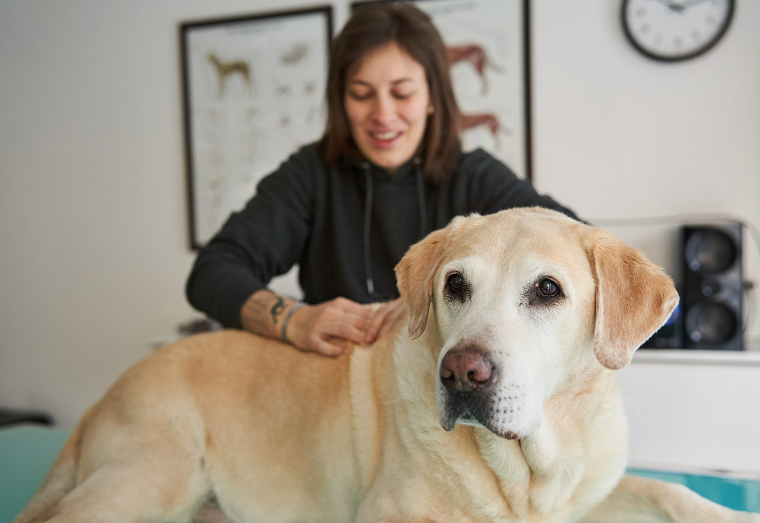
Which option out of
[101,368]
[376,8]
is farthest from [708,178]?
[101,368]

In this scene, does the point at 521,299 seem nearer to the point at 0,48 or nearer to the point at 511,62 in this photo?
the point at 511,62

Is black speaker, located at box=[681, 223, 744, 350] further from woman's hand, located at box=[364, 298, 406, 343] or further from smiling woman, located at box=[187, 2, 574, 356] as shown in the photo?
woman's hand, located at box=[364, 298, 406, 343]

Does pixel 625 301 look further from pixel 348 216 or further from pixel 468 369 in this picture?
pixel 348 216

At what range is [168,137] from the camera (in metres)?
4.01

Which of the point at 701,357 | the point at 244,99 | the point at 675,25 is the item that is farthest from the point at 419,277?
the point at 244,99

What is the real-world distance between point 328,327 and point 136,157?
324 cm

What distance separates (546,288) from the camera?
105 cm

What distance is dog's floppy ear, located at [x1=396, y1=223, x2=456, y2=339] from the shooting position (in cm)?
114

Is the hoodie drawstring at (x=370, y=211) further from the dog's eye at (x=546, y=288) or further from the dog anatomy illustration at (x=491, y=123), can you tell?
the dog anatomy illustration at (x=491, y=123)

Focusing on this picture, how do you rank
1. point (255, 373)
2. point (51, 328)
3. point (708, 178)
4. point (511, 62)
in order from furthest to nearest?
point (51, 328)
point (511, 62)
point (708, 178)
point (255, 373)

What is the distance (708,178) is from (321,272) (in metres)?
2.18

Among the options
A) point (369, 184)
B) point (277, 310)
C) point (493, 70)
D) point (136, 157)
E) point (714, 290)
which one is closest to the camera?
point (277, 310)

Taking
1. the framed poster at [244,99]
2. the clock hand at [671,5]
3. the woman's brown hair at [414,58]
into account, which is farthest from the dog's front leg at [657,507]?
the framed poster at [244,99]

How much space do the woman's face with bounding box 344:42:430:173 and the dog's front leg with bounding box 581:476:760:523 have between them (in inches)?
49.7
